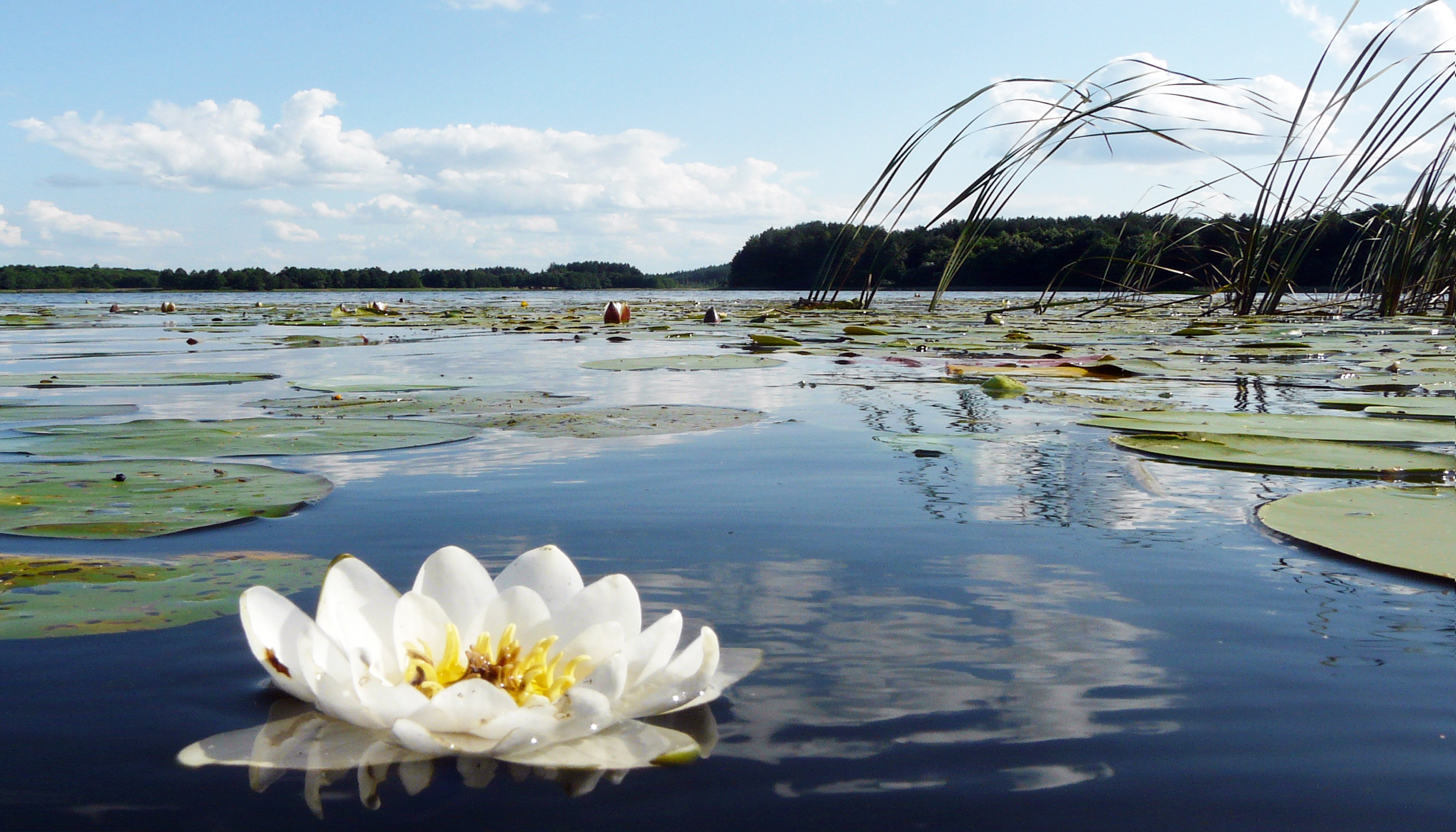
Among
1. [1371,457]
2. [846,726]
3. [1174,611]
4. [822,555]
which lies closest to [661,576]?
[822,555]

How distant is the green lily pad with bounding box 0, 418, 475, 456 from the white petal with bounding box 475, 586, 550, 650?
1.73 meters

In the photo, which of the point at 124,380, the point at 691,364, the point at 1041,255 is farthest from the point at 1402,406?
the point at 1041,255

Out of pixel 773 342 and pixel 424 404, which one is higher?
pixel 773 342

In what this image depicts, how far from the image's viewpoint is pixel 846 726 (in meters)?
0.97

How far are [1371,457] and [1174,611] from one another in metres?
1.33

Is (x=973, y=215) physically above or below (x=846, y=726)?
above

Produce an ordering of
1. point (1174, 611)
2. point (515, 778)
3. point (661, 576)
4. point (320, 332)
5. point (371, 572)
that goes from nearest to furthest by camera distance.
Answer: point (515, 778), point (371, 572), point (1174, 611), point (661, 576), point (320, 332)

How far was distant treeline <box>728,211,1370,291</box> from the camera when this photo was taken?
193 inches

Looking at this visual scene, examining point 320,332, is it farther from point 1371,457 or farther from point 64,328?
point 1371,457

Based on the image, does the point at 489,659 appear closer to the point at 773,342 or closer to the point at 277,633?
the point at 277,633

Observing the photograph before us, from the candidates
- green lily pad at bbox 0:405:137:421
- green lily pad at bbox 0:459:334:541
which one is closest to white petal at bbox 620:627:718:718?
green lily pad at bbox 0:459:334:541

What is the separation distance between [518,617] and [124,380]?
4.43 m

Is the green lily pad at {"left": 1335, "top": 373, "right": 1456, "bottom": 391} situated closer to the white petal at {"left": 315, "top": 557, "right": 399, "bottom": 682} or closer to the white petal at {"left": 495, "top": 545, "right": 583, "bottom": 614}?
the white petal at {"left": 495, "top": 545, "right": 583, "bottom": 614}

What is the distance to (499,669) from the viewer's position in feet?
3.04
